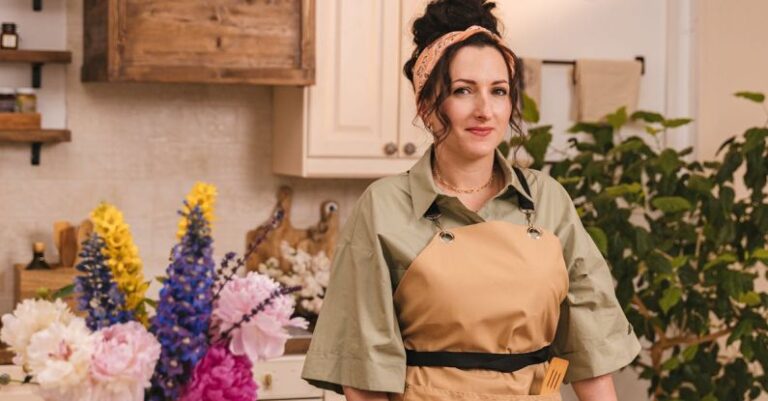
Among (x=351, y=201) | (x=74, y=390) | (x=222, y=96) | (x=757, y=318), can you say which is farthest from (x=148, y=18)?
(x=74, y=390)

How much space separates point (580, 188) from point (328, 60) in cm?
94

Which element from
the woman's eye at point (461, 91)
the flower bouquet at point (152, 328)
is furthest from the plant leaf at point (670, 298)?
the flower bouquet at point (152, 328)

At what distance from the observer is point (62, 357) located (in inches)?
46.4

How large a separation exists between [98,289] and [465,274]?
0.74m

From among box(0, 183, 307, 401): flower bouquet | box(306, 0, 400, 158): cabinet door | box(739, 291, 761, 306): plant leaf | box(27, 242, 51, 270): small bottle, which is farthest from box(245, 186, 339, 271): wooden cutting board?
box(0, 183, 307, 401): flower bouquet

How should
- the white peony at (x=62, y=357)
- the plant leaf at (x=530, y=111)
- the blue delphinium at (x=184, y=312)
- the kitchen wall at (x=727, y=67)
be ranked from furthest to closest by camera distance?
the kitchen wall at (x=727, y=67)
the plant leaf at (x=530, y=111)
the blue delphinium at (x=184, y=312)
the white peony at (x=62, y=357)

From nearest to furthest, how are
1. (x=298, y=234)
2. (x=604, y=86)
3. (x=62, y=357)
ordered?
1. (x=62, y=357)
2. (x=298, y=234)
3. (x=604, y=86)

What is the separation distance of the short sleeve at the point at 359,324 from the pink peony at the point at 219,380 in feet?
1.91

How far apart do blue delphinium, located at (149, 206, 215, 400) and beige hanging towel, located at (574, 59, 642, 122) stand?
3.01 metres

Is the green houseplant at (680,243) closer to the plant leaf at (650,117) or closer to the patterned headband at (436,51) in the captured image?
the plant leaf at (650,117)

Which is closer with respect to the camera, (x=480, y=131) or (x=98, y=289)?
(x=98, y=289)

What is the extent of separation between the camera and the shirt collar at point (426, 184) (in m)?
1.93

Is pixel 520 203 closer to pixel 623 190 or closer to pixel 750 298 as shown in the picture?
pixel 623 190

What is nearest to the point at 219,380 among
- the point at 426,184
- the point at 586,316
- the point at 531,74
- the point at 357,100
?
the point at 426,184
